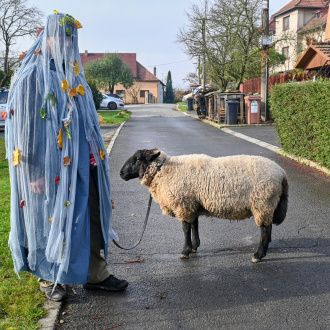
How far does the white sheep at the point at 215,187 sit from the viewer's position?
4746mm

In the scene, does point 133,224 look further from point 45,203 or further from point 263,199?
point 45,203

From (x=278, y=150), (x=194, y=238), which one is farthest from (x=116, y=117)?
(x=194, y=238)

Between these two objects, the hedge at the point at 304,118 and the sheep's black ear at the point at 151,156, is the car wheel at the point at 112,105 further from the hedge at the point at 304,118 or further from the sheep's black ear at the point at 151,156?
the sheep's black ear at the point at 151,156

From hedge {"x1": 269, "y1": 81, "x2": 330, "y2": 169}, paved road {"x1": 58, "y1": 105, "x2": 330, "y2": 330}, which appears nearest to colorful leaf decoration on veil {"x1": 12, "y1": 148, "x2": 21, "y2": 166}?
paved road {"x1": 58, "y1": 105, "x2": 330, "y2": 330}

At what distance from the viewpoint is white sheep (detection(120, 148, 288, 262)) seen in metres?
4.75

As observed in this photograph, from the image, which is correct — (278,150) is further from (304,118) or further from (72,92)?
(72,92)

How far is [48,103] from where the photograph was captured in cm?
354

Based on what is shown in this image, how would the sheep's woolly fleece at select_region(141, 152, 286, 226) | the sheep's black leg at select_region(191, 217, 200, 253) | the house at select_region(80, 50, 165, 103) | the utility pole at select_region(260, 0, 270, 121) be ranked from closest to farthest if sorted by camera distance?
the sheep's woolly fleece at select_region(141, 152, 286, 226) → the sheep's black leg at select_region(191, 217, 200, 253) → the utility pole at select_region(260, 0, 270, 121) → the house at select_region(80, 50, 165, 103)

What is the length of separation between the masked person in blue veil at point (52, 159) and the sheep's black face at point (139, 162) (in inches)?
47.9

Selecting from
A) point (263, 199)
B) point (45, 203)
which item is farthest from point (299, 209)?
point (45, 203)

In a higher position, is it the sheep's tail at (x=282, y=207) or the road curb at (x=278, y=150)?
the sheep's tail at (x=282, y=207)

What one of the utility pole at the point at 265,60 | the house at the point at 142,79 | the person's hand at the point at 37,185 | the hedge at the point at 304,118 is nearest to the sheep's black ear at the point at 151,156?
the person's hand at the point at 37,185

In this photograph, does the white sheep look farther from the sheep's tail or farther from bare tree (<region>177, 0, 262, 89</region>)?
bare tree (<region>177, 0, 262, 89</region>)

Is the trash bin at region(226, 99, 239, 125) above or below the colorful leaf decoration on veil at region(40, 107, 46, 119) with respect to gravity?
below
